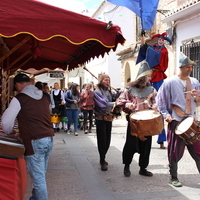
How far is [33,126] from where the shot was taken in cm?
320

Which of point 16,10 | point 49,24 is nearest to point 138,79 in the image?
point 49,24

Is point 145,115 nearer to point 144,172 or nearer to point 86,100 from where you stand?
point 144,172

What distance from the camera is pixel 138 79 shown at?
16.3ft

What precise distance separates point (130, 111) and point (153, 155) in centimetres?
224

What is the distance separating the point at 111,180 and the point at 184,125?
154cm

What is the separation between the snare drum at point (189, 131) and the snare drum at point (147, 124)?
30cm

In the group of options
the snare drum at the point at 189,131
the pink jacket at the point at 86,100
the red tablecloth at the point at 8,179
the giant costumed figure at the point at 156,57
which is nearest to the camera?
the red tablecloth at the point at 8,179

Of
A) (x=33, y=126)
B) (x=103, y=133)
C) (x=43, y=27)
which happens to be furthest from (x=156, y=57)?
(x=33, y=126)

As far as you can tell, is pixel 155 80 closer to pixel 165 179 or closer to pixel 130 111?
pixel 130 111

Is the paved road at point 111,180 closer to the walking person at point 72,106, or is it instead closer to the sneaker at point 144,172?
the sneaker at point 144,172

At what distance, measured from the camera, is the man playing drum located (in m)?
4.51

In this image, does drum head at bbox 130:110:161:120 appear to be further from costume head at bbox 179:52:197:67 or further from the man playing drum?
costume head at bbox 179:52:197:67

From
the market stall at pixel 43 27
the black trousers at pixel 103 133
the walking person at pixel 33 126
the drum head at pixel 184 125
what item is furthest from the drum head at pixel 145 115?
the walking person at pixel 33 126

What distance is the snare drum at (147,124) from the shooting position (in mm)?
4383
